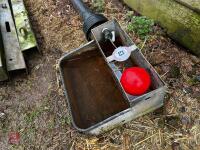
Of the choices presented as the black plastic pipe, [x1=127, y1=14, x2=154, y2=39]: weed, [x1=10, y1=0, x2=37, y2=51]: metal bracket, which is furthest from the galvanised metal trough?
[x1=10, y1=0, x2=37, y2=51]: metal bracket

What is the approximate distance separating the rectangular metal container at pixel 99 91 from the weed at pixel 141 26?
45cm

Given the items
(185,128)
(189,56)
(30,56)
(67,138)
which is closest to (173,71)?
Answer: (189,56)

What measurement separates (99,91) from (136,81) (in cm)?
51

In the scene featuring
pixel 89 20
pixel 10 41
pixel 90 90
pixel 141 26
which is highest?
pixel 89 20

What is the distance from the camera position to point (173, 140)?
9.19 ft

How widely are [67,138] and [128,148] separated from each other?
1.90 ft

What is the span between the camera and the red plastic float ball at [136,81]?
270 centimetres

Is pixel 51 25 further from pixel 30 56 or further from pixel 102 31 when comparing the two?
pixel 102 31

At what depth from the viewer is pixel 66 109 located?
3.12m

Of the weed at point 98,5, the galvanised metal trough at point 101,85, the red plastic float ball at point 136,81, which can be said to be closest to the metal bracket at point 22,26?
the galvanised metal trough at point 101,85

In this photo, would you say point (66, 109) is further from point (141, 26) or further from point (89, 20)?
point (141, 26)

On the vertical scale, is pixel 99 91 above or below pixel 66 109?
above

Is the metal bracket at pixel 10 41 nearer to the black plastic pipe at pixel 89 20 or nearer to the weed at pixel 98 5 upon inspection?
the black plastic pipe at pixel 89 20

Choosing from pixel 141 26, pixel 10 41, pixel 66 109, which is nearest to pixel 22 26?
pixel 10 41
